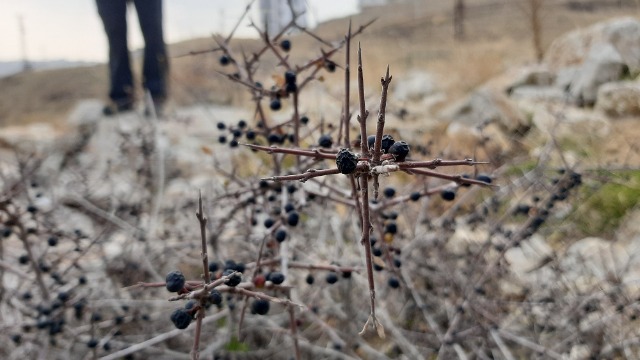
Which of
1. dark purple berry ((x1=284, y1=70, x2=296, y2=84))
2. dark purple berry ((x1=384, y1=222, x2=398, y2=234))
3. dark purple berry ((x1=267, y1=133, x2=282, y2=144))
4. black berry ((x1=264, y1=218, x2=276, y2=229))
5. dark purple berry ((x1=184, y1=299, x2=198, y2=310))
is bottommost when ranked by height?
dark purple berry ((x1=384, y1=222, x2=398, y2=234))

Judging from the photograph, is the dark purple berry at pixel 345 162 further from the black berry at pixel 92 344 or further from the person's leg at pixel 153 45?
the person's leg at pixel 153 45

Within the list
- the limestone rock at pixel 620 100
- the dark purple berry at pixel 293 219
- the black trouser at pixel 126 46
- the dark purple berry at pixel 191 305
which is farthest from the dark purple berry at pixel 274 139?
the limestone rock at pixel 620 100

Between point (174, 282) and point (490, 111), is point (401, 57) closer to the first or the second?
point (490, 111)

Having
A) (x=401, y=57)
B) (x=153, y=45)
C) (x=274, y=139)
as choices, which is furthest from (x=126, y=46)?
(x=401, y=57)

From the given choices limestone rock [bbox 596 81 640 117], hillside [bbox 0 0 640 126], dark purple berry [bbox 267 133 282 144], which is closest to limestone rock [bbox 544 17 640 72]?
limestone rock [bbox 596 81 640 117]

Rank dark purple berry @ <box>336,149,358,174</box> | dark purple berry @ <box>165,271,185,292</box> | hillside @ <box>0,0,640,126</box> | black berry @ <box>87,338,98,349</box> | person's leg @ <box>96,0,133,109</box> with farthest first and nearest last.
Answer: hillside @ <box>0,0,640,126</box>
person's leg @ <box>96,0,133,109</box>
black berry @ <box>87,338,98,349</box>
dark purple berry @ <box>165,271,185,292</box>
dark purple berry @ <box>336,149,358,174</box>

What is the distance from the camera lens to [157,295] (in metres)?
2.72

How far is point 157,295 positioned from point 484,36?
2058 cm

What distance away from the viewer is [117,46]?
642 cm

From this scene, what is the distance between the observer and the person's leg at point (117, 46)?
6184 millimetres

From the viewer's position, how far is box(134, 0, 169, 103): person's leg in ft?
20.6

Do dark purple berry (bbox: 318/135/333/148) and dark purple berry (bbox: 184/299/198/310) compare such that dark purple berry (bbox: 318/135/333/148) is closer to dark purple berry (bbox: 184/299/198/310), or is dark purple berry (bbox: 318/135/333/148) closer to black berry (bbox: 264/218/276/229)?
black berry (bbox: 264/218/276/229)

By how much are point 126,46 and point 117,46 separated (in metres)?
0.11

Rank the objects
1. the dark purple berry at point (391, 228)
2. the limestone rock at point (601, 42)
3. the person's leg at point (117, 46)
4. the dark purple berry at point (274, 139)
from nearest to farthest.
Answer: the dark purple berry at point (391, 228)
the dark purple berry at point (274, 139)
the person's leg at point (117, 46)
the limestone rock at point (601, 42)
